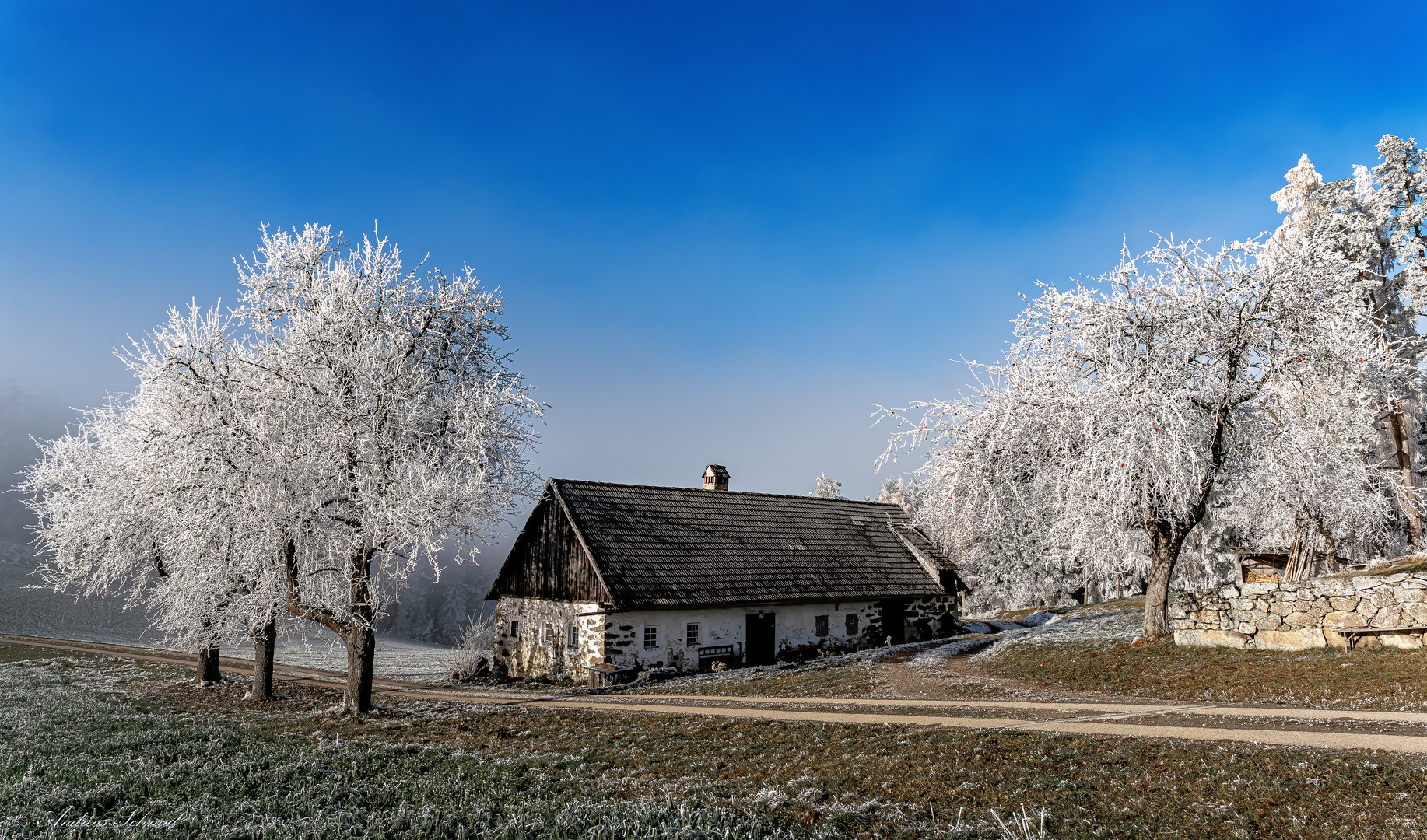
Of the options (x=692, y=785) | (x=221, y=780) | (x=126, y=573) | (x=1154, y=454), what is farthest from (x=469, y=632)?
(x=1154, y=454)

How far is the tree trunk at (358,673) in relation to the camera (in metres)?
16.0

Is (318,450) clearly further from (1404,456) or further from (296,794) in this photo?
(1404,456)

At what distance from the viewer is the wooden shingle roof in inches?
1015

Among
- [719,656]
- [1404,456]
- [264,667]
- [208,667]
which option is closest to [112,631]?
[208,667]

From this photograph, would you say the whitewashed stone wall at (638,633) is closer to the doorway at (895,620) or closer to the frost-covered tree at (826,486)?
the doorway at (895,620)

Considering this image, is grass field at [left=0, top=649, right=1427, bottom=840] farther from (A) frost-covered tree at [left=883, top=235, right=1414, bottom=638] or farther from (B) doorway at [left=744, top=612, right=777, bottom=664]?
(B) doorway at [left=744, top=612, right=777, bottom=664]

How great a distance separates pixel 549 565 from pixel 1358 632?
23.6 m

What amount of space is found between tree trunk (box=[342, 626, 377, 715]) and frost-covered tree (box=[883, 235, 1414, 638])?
1329 centimetres

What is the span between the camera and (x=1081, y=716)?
12.2 m

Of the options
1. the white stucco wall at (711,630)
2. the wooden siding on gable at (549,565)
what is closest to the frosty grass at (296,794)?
the white stucco wall at (711,630)

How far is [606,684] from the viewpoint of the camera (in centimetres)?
2328

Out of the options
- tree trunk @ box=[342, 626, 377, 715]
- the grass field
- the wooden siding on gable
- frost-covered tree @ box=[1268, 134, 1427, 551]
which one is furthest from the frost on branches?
frost-covered tree @ box=[1268, 134, 1427, 551]

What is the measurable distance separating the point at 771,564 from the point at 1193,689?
16586 millimetres

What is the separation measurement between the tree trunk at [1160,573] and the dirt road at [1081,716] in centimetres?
649
